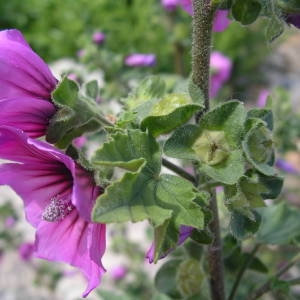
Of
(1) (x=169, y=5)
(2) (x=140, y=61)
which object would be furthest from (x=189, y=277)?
(1) (x=169, y=5)

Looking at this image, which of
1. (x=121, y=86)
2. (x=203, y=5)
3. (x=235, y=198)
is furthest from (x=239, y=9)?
(x=121, y=86)

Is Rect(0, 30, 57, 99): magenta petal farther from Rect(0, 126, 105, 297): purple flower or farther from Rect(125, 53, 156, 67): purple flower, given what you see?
Rect(125, 53, 156, 67): purple flower

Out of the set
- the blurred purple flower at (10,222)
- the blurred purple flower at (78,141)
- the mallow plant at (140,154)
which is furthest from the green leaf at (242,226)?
the blurred purple flower at (10,222)

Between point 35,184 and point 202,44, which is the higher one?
point 202,44

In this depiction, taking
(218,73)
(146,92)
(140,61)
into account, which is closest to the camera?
(146,92)

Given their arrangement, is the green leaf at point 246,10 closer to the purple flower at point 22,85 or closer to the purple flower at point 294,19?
the purple flower at point 294,19

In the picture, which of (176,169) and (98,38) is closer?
(176,169)

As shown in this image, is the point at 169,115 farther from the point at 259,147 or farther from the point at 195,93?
the point at 259,147
